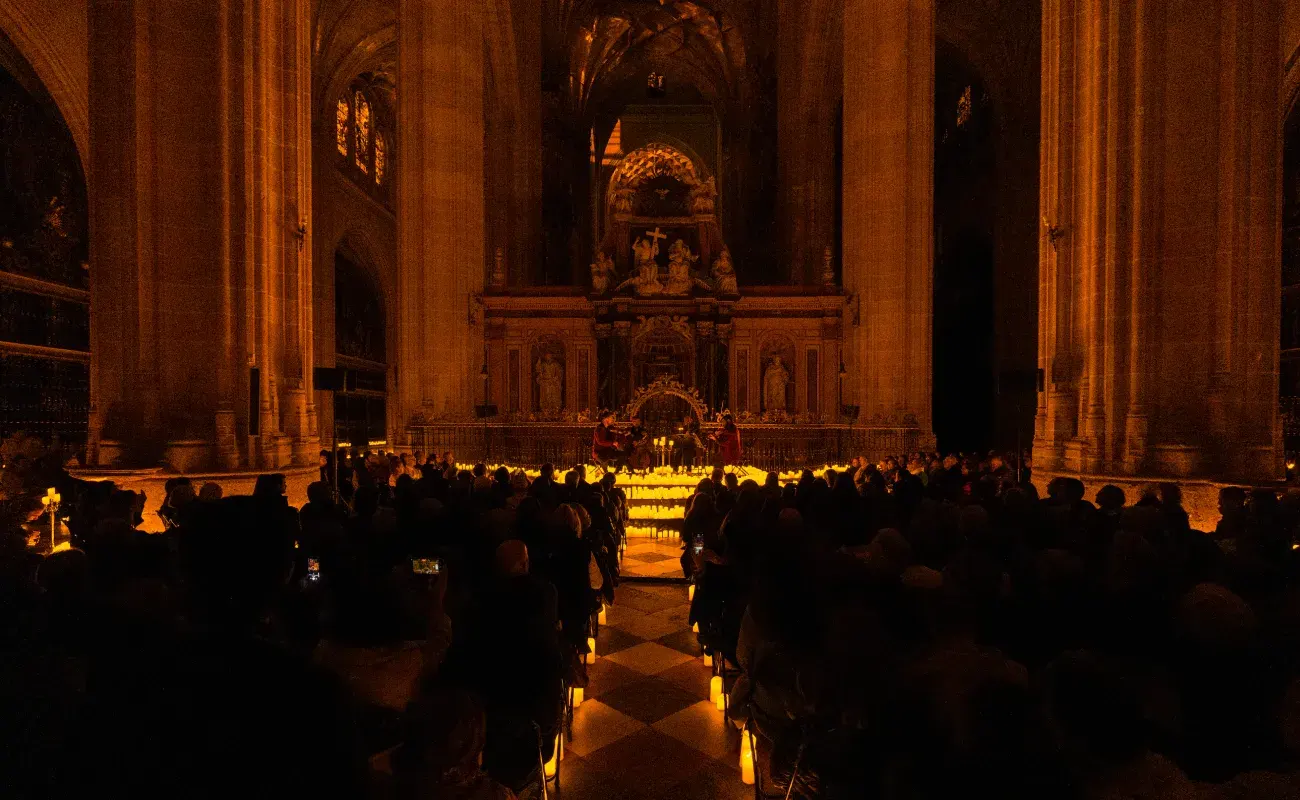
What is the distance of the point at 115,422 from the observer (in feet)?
30.6

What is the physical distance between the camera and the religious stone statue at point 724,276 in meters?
19.7

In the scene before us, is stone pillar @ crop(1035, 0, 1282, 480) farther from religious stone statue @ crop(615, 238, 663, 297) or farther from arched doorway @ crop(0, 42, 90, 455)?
arched doorway @ crop(0, 42, 90, 455)

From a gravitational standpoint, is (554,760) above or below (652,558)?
above

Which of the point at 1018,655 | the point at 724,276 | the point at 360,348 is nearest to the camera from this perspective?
the point at 1018,655

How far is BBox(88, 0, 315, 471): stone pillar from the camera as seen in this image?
9.27m

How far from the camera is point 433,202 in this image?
59.6ft

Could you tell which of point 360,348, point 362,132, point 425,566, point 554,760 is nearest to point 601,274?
point 425,566

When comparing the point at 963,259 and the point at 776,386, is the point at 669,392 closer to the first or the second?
the point at 776,386

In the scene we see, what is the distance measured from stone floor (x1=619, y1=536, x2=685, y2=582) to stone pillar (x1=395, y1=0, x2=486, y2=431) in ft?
27.8

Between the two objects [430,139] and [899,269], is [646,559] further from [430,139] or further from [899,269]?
[430,139]

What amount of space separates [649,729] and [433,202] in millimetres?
16024

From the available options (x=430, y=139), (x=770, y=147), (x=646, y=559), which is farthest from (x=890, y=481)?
(x=770, y=147)

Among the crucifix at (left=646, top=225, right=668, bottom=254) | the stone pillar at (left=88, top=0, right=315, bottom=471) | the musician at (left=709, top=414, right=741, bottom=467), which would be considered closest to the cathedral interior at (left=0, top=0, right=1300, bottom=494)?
the stone pillar at (left=88, top=0, right=315, bottom=471)

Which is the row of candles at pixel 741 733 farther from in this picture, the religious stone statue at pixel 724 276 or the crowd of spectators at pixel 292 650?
the religious stone statue at pixel 724 276
